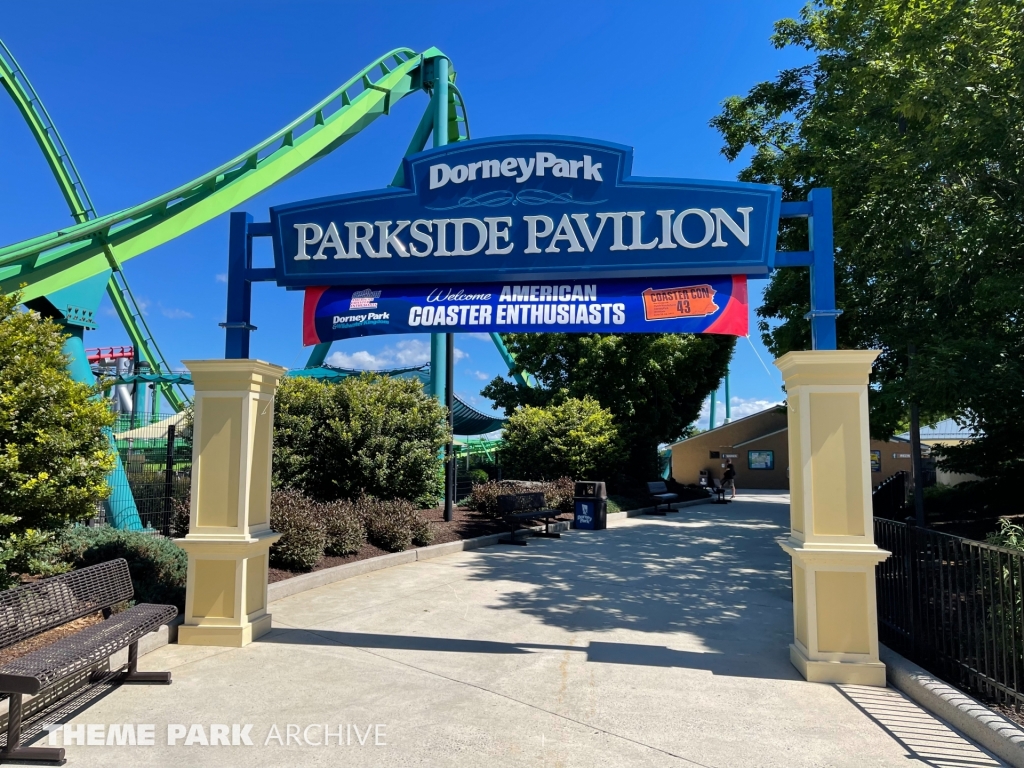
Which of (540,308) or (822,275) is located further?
(540,308)

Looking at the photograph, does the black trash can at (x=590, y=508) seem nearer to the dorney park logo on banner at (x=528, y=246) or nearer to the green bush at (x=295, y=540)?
the green bush at (x=295, y=540)

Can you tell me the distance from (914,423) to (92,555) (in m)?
14.2

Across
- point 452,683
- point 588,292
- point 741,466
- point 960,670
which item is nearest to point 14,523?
point 452,683

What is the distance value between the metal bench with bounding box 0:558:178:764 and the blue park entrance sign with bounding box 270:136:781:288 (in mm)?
3248

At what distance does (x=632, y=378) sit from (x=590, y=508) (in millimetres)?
8623

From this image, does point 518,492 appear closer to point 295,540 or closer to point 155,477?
point 295,540

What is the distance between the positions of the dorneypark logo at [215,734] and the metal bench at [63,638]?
0.30 metres

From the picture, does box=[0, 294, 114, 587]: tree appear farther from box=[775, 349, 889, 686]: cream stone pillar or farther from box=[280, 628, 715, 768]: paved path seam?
box=[775, 349, 889, 686]: cream stone pillar

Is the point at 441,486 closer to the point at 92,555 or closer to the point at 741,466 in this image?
the point at 92,555

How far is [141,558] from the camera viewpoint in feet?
23.4

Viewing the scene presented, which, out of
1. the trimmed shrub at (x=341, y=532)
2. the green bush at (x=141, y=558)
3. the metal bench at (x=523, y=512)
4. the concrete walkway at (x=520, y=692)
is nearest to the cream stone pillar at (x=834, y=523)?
the concrete walkway at (x=520, y=692)

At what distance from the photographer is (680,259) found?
6301mm

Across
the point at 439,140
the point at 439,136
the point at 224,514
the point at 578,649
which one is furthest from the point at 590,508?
the point at 439,136

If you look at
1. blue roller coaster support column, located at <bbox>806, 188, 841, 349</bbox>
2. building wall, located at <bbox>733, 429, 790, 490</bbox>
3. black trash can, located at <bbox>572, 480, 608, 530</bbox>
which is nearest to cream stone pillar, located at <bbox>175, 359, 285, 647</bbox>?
blue roller coaster support column, located at <bbox>806, 188, 841, 349</bbox>
